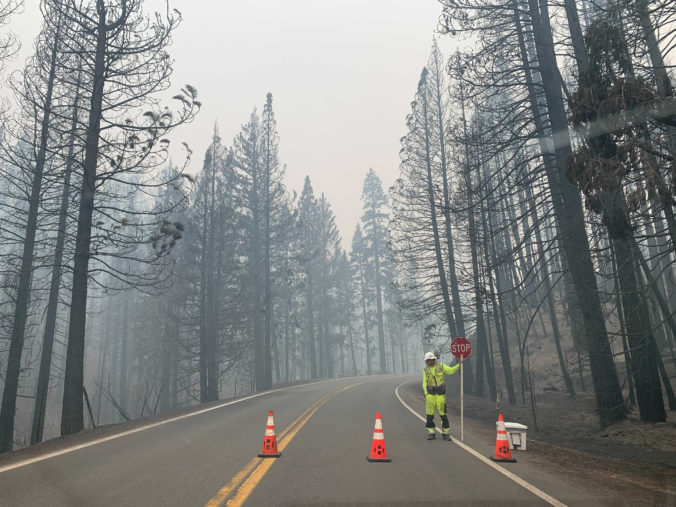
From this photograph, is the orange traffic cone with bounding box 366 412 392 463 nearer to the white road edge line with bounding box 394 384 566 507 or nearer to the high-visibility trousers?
the white road edge line with bounding box 394 384 566 507

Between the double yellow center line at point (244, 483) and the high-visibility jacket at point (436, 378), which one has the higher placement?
the high-visibility jacket at point (436, 378)

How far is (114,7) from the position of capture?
13648 millimetres

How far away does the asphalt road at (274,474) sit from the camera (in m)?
5.24

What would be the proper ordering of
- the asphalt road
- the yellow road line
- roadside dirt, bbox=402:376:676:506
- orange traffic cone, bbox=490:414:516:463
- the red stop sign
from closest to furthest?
the yellow road line < the asphalt road < roadside dirt, bbox=402:376:676:506 < orange traffic cone, bbox=490:414:516:463 < the red stop sign

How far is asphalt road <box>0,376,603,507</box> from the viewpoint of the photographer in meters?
5.24

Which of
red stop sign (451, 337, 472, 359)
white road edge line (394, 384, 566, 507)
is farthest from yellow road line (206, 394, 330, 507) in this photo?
red stop sign (451, 337, 472, 359)

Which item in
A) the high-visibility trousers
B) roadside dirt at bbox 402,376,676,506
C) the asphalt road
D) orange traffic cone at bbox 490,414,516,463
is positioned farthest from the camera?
Answer: the high-visibility trousers

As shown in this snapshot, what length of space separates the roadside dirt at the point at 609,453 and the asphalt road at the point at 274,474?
18.2 inches

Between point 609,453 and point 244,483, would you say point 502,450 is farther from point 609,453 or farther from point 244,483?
point 244,483

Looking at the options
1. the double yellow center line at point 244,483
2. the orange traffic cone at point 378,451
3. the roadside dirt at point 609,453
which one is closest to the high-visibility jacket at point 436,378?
the roadside dirt at point 609,453

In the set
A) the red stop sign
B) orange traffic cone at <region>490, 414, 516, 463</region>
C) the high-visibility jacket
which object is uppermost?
the red stop sign

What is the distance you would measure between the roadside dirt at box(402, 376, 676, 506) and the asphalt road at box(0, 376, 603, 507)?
1.52 feet

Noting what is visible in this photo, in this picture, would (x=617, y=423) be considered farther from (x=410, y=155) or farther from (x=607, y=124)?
(x=410, y=155)

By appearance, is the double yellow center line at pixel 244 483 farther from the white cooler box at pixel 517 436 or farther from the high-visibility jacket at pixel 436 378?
the white cooler box at pixel 517 436
